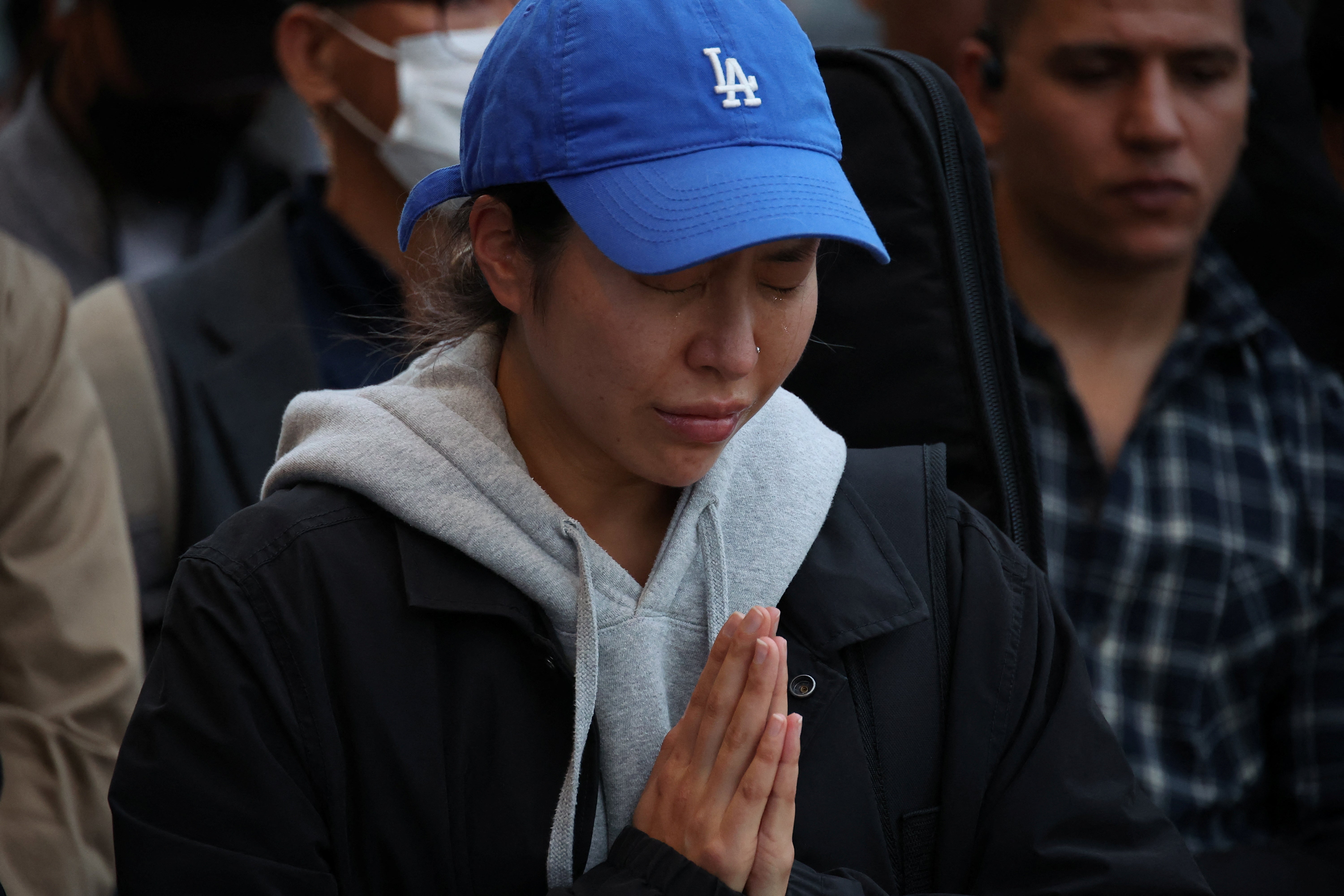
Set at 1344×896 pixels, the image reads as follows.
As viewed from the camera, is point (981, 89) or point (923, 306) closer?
point (923, 306)

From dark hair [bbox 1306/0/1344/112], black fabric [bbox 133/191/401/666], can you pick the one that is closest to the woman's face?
black fabric [bbox 133/191/401/666]

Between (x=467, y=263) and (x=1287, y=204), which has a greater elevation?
(x=467, y=263)

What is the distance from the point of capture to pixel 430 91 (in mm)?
3359

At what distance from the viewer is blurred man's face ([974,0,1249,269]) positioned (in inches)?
111

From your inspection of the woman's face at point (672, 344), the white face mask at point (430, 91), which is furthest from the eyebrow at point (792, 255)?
the white face mask at point (430, 91)

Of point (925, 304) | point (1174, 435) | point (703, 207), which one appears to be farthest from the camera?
point (1174, 435)

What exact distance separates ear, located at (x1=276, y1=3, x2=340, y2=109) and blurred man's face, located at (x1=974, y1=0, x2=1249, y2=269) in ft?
5.10

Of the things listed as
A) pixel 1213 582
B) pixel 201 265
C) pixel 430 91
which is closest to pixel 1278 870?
pixel 1213 582

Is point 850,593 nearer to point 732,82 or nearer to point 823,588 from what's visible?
point 823,588

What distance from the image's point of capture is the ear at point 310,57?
11.4ft

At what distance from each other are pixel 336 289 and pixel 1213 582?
1913mm

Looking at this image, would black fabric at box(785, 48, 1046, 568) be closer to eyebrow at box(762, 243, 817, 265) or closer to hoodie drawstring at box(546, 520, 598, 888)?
eyebrow at box(762, 243, 817, 265)

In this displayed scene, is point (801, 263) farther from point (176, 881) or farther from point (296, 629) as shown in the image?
point (176, 881)

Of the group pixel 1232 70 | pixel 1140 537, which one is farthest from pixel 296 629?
pixel 1232 70
